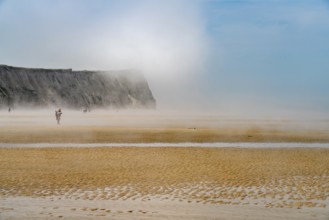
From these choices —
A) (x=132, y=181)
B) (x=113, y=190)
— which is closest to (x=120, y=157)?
(x=132, y=181)

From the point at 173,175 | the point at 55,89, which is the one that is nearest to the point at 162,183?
the point at 173,175

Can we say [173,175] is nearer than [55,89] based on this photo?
Yes

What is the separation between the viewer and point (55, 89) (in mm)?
178750

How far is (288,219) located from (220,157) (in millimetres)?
12885

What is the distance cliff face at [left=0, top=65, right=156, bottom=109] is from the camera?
164750 mm

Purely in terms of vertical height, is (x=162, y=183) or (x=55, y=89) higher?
(x=55, y=89)

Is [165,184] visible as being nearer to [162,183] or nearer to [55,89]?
[162,183]

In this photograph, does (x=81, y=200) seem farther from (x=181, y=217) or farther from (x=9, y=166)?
(x=9, y=166)

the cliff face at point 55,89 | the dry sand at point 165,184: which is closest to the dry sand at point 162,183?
the dry sand at point 165,184

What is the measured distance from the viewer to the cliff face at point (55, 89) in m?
165

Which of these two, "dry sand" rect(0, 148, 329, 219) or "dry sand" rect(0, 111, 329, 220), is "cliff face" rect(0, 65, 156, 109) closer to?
"dry sand" rect(0, 111, 329, 220)

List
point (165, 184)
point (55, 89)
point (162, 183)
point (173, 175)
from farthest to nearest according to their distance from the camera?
point (55, 89) < point (173, 175) < point (162, 183) < point (165, 184)

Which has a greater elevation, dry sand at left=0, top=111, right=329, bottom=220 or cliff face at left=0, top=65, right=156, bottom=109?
cliff face at left=0, top=65, right=156, bottom=109

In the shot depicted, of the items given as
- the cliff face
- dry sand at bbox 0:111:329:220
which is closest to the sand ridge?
dry sand at bbox 0:111:329:220
